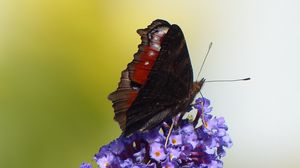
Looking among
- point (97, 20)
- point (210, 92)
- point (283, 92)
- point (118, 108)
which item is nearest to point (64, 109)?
point (97, 20)

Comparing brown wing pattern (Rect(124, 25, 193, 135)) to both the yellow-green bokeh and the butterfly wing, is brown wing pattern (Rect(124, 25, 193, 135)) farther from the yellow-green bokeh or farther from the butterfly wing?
the yellow-green bokeh

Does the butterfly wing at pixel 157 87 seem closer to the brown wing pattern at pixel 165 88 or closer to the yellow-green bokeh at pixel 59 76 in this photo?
the brown wing pattern at pixel 165 88

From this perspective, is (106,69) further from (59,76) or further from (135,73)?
(135,73)

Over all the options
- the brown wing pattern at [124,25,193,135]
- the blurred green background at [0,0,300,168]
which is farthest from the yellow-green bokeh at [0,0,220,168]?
the brown wing pattern at [124,25,193,135]

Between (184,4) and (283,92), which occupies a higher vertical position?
(184,4)

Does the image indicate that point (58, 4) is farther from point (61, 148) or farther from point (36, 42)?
point (61, 148)

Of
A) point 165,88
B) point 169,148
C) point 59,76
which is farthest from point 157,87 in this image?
point 59,76

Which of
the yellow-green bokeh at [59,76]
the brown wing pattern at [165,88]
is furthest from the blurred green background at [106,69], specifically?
the brown wing pattern at [165,88]

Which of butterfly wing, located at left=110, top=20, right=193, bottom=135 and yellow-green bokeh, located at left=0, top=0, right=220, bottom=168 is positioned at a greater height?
yellow-green bokeh, located at left=0, top=0, right=220, bottom=168
